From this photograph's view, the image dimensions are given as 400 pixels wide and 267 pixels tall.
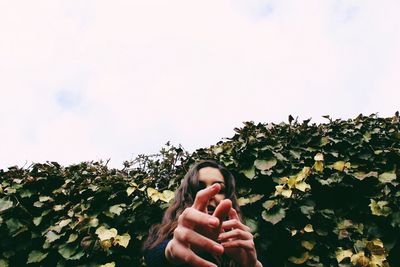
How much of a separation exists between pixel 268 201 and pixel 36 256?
1.90m

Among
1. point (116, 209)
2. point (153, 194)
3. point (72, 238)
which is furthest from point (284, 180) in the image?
point (72, 238)

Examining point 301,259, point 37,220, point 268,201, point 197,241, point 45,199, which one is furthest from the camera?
point 45,199

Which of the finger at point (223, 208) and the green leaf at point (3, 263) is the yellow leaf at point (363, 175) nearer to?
the finger at point (223, 208)

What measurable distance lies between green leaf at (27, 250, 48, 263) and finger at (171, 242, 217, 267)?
7.94 feet

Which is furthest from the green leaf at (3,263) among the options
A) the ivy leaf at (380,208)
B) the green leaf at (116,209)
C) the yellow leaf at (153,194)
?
the ivy leaf at (380,208)

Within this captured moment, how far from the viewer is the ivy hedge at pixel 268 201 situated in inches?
123

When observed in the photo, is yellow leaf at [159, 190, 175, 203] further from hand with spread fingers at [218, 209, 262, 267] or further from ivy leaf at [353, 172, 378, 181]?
hand with spread fingers at [218, 209, 262, 267]

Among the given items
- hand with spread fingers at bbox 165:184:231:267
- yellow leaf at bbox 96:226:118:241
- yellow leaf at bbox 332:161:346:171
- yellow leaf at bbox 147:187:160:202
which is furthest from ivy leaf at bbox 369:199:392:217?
hand with spread fingers at bbox 165:184:231:267

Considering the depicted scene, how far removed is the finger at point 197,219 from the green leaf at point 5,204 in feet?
9.05

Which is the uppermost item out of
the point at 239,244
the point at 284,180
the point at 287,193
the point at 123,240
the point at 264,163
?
the point at 264,163

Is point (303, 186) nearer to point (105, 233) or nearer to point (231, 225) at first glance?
point (105, 233)

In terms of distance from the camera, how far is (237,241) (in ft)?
4.60

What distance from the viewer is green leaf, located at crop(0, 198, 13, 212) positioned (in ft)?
11.4

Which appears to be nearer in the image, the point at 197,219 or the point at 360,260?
the point at 197,219
